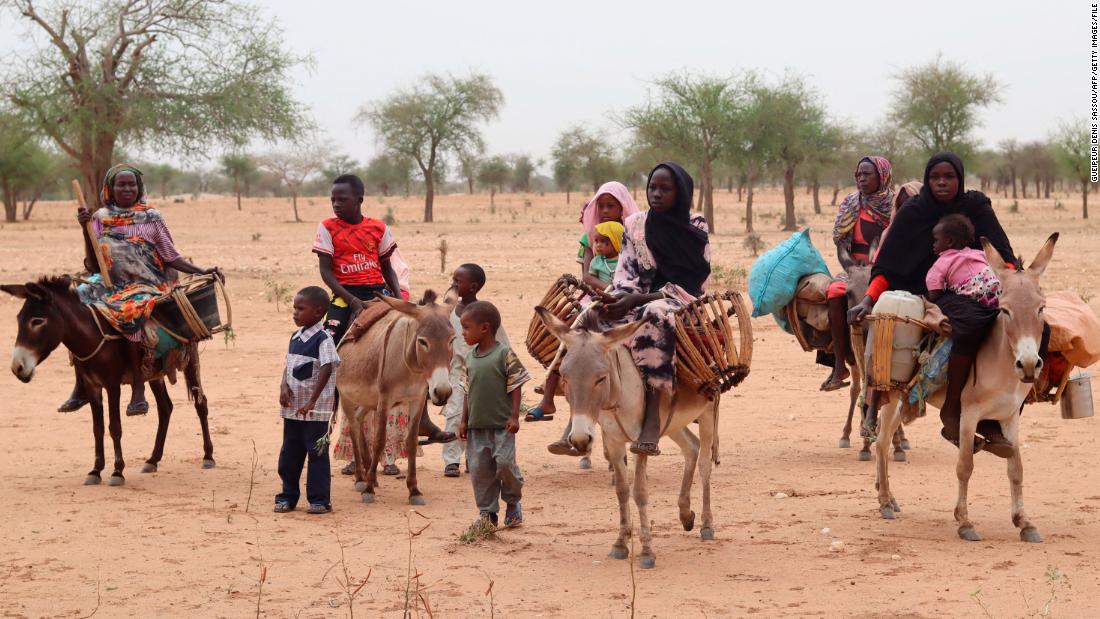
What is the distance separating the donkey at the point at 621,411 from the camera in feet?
A: 20.2

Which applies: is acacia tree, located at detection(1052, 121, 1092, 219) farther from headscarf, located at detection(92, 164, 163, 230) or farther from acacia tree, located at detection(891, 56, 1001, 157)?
headscarf, located at detection(92, 164, 163, 230)

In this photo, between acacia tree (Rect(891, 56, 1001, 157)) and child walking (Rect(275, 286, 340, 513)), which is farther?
acacia tree (Rect(891, 56, 1001, 157))

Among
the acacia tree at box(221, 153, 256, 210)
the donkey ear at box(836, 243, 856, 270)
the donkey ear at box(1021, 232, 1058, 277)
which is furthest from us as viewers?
the acacia tree at box(221, 153, 256, 210)

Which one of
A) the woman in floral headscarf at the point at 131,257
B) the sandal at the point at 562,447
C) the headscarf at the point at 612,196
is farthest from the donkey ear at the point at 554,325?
the woman in floral headscarf at the point at 131,257

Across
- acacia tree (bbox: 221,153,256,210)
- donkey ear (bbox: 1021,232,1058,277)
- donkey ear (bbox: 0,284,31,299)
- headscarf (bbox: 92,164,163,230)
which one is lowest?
donkey ear (bbox: 0,284,31,299)

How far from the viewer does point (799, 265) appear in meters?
9.33

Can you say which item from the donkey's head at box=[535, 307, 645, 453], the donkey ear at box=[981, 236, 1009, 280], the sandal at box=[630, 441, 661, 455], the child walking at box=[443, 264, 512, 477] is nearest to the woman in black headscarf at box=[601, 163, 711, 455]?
the donkey's head at box=[535, 307, 645, 453]

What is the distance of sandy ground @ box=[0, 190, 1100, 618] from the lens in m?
6.07

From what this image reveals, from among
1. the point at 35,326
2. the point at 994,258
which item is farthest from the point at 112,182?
the point at 994,258

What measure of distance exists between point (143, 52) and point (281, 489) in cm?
2171

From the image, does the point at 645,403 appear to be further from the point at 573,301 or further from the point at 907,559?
the point at 907,559

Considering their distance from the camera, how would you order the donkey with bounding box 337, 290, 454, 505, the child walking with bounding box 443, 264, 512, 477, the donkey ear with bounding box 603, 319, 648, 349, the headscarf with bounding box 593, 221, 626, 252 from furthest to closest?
1. the headscarf with bounding box 593, 221, 626, 252
2. the child walking with bounding box 443, 264, 512, 477
3. the donkey with bounding box 337, 290, 454, 505
4. the donkey ear with bounding box 603, 319, 648, 349

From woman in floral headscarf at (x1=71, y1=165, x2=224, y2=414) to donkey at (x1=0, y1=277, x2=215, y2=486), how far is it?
123 millimetres

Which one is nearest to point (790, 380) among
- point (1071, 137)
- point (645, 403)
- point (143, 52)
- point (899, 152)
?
point (645, 403)
